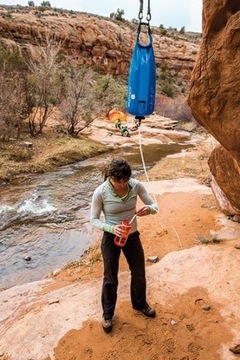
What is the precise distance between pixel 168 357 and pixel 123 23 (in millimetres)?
56266

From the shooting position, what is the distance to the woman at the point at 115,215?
319cm

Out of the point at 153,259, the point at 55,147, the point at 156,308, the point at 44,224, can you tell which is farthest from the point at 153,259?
the point at 55,147

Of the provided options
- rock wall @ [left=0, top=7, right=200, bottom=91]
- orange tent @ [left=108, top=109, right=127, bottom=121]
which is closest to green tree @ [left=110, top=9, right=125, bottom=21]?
rock wall @ [left=0, top=7, right=200, bottom=91]

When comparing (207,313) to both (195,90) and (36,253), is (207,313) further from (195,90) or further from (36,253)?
(36,253)

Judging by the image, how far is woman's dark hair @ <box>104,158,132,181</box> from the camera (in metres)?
3.14

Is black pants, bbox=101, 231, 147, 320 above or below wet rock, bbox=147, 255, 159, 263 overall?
above

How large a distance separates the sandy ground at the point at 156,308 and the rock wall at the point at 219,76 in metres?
1.63

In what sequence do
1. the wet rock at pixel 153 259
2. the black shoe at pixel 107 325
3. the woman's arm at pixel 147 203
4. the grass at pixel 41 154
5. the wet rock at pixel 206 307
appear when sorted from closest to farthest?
1. the woman's arm at pixel 147 203
2. the black shoe at pixel 107 325
3. the wet rock at pixel 206 307
4. the wet rock at pixel 153 259
5. the grass at pixel 41 154

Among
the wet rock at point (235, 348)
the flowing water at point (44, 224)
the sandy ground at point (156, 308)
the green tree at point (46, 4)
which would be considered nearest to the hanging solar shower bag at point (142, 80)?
the sandy ground at point (156, 308)

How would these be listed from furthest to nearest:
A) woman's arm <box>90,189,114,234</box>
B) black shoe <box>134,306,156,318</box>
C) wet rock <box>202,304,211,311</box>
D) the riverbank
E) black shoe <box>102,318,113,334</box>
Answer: the riverbank, wet rock <box>202,304,211,311</box>, black shoe <box>134,306,156,318</box>, black shoe <box>102,318,113,334</box>, woman's arm <box>90,189,114,234</box>

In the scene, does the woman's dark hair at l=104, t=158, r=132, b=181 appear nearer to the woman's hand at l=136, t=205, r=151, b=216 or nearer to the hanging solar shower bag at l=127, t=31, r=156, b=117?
the woman's hand at l=136, t=205, r=151, b=216

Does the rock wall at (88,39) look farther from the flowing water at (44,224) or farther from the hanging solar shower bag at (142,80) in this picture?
the hanging solar shower bag at (142,80)

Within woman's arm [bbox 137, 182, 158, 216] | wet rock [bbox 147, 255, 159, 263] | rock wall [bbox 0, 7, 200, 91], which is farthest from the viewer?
rock wall [bbox 0, 7, 200, 91]

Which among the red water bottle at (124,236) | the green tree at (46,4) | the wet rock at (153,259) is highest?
the green tree at (46,4)
